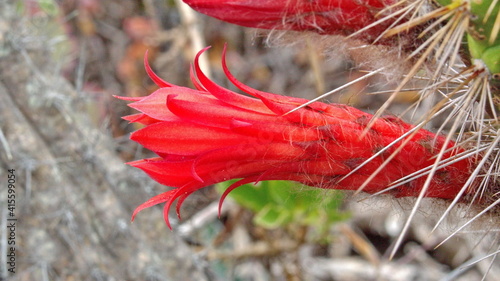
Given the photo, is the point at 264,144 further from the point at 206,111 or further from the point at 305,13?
the point at 305,13

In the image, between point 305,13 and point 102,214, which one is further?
point 102,214

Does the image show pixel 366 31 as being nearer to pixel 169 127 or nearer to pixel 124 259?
pixel 169 127

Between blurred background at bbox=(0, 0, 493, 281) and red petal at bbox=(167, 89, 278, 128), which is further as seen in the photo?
blurred background at bbox=(0, 0, 493, 281)

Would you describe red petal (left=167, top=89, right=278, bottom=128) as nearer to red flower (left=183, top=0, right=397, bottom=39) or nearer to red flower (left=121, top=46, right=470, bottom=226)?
red flower (left=121, top=46, right=470, bottom=226)

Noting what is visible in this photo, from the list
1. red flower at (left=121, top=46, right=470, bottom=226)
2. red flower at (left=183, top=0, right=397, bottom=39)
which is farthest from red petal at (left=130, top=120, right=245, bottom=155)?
red flower at (left=183, top=0, right=397, bottom=39)

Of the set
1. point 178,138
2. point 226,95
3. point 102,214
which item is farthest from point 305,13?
point 102,214

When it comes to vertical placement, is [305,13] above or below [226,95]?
above

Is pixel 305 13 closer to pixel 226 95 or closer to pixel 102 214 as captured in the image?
pixel 226 95

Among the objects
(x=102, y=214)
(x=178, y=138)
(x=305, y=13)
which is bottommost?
(x=102, y=214)
